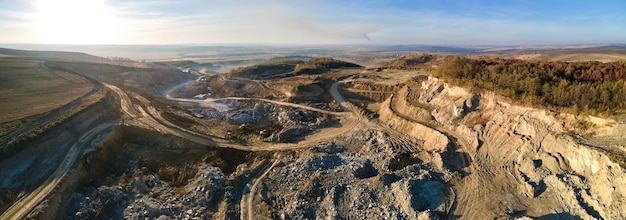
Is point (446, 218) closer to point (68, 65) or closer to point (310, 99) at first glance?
point (310, 99)

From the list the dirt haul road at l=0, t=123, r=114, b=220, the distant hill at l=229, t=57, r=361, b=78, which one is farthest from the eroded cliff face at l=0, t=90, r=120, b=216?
the distant hill at l=229, t=57, r=361, b=78

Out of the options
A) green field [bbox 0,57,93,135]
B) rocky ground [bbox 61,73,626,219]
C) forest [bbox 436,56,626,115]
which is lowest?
rocky ground [bbox 61,73,626,219]

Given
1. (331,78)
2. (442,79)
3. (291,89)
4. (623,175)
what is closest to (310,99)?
(291,89)

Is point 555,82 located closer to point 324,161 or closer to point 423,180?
point 423,180

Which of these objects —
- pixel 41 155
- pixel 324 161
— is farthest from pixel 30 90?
pixel 324 161

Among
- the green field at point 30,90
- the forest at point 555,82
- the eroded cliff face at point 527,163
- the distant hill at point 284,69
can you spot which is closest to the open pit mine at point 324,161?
the eroded cliff face at point 527,163

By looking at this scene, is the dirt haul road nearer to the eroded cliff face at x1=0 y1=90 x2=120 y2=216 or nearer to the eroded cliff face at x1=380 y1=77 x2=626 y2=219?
the eroded cliff face at x1=0 y1=90 x2=120 y2=216
